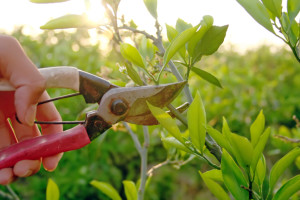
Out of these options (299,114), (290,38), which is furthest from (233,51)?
(290,38)

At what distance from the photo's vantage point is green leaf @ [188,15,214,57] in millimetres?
949

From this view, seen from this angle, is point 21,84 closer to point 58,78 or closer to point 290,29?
point 58,78

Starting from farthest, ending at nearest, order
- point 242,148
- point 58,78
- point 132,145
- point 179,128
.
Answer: point 132,145 → point 179,128 → point 58,78 → point 242,148

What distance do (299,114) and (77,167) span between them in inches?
84.9

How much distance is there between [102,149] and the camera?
3.02 m

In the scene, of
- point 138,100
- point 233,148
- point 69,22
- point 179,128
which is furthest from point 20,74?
point 179,128

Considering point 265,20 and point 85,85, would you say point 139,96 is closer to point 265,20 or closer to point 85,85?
point 85,85

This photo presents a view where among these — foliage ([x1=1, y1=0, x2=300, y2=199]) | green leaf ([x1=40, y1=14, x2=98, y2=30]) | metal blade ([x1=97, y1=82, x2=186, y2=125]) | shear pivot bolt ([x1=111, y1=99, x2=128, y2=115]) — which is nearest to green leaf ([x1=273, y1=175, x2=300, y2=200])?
foliage ([x1=1, y1=0, x2=300, y2=199])

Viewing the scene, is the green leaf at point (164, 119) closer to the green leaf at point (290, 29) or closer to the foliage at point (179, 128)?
the foliage at point (179, 128)

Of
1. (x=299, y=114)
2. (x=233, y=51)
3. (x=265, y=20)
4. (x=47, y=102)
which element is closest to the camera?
(x=265, y=20)

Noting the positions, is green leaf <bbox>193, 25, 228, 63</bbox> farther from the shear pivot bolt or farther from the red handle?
the red handle

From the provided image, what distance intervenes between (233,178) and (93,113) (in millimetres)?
461

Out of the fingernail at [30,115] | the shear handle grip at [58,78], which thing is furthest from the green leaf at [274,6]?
the fingernail at [30,115]

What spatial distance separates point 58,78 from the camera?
99 cm
